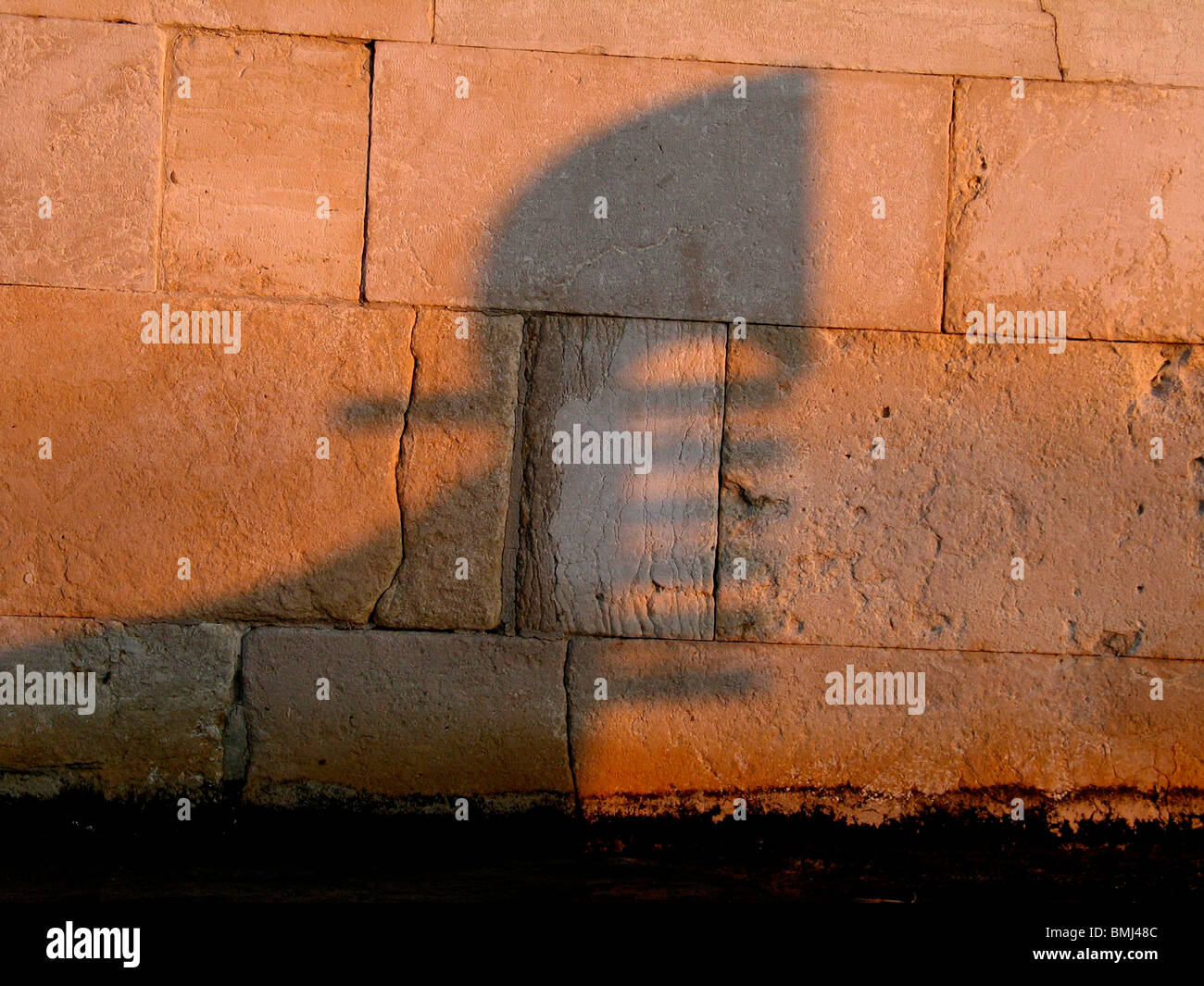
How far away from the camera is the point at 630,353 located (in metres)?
3.57

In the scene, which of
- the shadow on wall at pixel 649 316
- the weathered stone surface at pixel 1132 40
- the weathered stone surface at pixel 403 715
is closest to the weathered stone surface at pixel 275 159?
the shadow on wall at pixel 649 316

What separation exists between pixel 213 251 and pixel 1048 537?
10.2 ft

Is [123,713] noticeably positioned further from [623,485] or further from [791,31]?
[791,31]

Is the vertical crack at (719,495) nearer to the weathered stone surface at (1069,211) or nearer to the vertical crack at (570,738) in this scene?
the vertical crack at (570,738)

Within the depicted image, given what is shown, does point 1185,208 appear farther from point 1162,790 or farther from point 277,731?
point 277,731

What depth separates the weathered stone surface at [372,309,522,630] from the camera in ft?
11.7

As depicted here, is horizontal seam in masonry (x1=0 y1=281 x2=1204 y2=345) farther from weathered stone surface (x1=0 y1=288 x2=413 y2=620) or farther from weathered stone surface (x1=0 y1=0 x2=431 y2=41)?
weathered stone surface (x1=0 y1=0 x2=431 y2=41)

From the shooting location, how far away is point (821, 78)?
3600 mm

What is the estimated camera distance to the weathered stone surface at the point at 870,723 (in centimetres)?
358

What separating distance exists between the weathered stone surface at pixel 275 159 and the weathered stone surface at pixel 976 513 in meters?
1.70

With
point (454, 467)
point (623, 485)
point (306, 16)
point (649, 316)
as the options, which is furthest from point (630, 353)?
point (306, 16)

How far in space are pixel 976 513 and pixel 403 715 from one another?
214 centimetres
